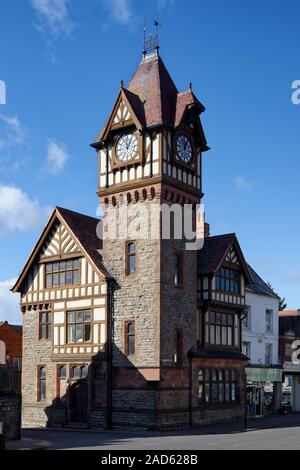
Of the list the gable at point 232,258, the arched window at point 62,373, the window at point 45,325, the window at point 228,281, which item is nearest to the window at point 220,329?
the window at point 228,281

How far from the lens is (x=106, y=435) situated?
100ft

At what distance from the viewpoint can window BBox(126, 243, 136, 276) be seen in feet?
114

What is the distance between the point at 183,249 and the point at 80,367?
815cm

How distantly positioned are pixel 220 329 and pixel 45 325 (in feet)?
32.1

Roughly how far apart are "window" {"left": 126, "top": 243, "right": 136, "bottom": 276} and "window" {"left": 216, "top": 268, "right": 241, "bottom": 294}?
18.0 ft

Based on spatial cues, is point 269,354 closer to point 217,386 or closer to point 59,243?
point 217,386

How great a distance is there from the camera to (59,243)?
37.8 m

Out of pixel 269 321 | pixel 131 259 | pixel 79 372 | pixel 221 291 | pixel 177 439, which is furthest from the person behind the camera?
pixel 269 321

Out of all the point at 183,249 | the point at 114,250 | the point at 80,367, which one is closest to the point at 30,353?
the point at 80,367

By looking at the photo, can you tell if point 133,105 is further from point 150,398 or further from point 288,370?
point 288,370

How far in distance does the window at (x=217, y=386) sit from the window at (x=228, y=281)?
453 cm

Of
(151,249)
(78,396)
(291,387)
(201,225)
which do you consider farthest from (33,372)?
(291,387)

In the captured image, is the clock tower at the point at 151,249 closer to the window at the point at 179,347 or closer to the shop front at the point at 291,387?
the window at the point at 179,347

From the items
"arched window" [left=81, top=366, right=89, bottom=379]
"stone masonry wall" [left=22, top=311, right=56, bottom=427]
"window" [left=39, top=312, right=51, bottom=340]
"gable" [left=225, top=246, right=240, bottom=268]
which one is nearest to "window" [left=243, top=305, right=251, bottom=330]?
"gable" [left=225, top=246, right=240, bottom=268]
